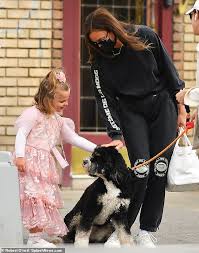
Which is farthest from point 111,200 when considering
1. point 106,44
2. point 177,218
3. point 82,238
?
point 177,218

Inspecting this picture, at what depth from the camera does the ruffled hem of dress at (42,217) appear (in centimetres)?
673

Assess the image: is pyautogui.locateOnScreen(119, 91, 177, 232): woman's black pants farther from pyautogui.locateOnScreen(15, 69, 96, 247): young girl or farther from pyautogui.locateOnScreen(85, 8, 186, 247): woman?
pyautogui.locateOnScreen(15, 69, 96, 247): young girl

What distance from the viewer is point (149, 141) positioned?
688 centimetres

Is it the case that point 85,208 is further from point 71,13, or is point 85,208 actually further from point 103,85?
point 71,13

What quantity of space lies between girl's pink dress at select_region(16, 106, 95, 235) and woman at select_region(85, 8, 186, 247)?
37cm

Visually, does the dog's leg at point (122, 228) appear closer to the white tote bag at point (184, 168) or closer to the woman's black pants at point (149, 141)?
the woman's black pants at point (149, 141)

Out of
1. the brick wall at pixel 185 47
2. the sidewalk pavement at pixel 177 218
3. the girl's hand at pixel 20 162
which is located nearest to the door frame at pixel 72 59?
the sidewalk pavement at pixel 177 218

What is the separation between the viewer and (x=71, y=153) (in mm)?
12141

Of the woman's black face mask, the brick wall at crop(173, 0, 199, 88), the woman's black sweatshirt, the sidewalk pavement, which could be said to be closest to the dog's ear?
the woman's black sweatshirt

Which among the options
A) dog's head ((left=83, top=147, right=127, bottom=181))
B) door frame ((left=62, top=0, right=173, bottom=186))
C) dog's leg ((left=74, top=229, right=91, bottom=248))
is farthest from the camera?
door frame ((left=62, top=0, right=173, bottom=186))

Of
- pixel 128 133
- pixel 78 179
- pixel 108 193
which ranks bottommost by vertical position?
pixel 78 179

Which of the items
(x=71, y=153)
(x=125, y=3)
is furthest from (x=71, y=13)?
(x=71, y=153)

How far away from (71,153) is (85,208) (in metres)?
5.59

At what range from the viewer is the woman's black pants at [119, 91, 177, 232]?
676cm
